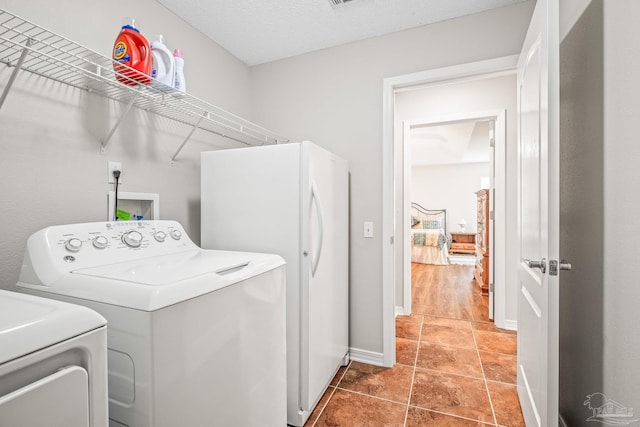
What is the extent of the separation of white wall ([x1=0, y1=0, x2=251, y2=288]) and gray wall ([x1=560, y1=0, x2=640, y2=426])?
6.85 ft

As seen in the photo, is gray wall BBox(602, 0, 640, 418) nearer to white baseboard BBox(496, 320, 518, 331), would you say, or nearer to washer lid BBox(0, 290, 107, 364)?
washer lid BBox(0, 290, 107, 364)

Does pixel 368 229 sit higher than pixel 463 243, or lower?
higher

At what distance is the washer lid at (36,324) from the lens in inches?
21.3

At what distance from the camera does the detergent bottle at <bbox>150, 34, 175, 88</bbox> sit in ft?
4.88

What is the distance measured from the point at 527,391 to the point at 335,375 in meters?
1.09

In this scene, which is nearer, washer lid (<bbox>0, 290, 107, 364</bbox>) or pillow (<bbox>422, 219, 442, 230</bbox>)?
washer lid (<bbox>0, 290, 107, 364</bbox>)

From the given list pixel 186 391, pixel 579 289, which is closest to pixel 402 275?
pixel 579 289

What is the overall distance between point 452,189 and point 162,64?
27.5ft

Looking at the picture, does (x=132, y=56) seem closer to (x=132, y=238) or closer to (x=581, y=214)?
(x=132, y=238)

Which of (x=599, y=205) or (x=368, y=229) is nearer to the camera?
(x=599, y=205)

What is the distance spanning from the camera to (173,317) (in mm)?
854

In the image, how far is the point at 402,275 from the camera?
3303 mm

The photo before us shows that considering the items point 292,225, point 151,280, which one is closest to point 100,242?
point 151,280

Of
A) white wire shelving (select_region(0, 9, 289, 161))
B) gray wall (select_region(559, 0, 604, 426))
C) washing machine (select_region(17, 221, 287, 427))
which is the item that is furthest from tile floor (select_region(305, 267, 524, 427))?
white wire shelving (select_region(0, 9, 289, 161))
